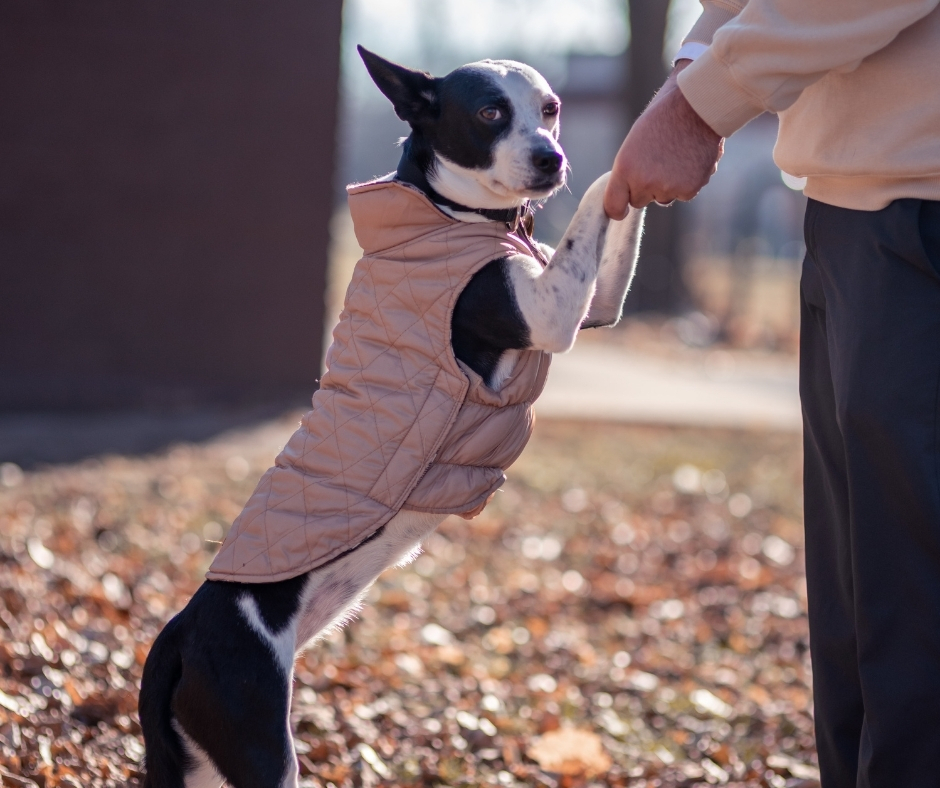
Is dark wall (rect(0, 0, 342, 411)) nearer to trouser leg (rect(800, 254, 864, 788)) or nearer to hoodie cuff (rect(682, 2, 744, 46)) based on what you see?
hoodie cuff (rect(682, 2, 744, 46))

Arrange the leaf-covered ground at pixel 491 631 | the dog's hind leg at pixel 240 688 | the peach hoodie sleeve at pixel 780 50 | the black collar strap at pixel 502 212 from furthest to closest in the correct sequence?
the leaf-covered ground at pixel 491 631 → the black collar strap at pixel 502 212 → the dog's hind leg at pixel 240 688 → the peach hoodie sleeve at pixel 780 50

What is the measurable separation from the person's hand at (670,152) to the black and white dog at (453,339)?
17cm

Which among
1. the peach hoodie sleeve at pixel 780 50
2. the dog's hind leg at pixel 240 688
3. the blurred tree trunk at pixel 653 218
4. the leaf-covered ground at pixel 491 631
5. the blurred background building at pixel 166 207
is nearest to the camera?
the peach hoodie sleeve at pixel 780 50

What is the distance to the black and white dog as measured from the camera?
2223 mm

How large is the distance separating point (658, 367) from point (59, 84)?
256 inches

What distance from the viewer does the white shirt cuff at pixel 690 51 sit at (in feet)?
7.70

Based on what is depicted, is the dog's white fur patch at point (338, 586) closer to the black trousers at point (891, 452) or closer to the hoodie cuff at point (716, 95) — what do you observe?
the black trousers at point (891, 452)

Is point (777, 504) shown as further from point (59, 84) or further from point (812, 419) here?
point (59, 84)

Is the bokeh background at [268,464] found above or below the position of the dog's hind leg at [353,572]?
below

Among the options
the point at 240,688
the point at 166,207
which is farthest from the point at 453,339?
the point at 166,207

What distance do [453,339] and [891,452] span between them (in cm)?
92

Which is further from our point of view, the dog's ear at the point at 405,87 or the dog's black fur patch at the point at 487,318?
the dog's ear at the point at 405,87

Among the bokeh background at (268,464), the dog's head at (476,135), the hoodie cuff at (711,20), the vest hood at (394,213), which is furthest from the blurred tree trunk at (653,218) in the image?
the vest hood at (394,213)

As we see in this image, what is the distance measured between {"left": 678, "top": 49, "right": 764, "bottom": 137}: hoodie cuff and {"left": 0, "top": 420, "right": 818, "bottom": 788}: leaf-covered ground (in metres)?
1.55
